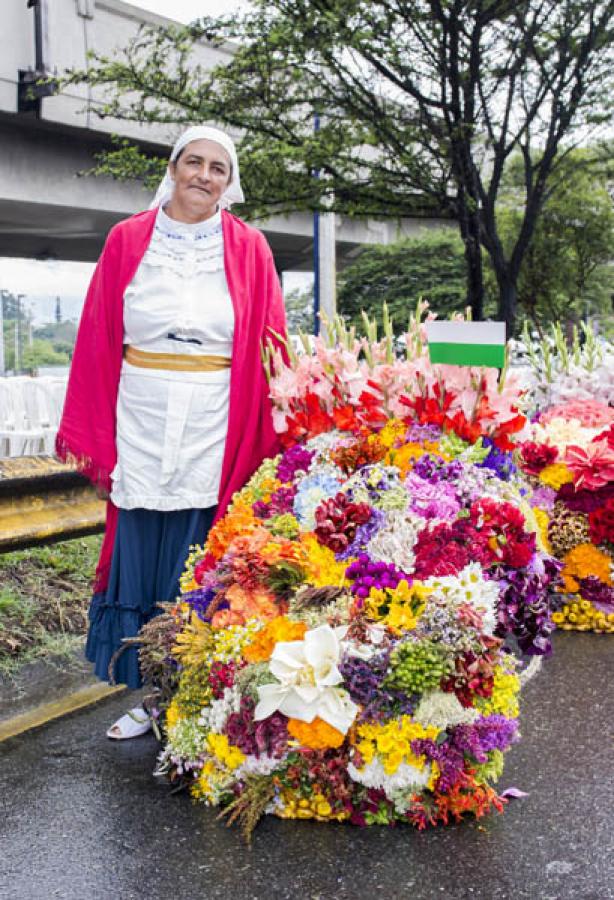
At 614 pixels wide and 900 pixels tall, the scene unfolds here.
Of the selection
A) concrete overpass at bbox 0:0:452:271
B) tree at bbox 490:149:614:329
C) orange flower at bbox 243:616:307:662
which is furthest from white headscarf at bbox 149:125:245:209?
tree at bbox 490:149:614:329

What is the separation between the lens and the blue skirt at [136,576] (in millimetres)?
3525

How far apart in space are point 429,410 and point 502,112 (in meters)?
8.47

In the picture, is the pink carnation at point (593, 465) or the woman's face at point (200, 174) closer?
the woman's face at point (200, 174)

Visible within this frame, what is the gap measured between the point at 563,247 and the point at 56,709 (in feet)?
72.6

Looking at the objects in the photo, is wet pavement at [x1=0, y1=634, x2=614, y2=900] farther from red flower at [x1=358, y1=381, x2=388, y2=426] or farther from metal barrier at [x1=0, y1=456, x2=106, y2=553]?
red flower at [x1=358, y1=381, x2=388, y2=426]

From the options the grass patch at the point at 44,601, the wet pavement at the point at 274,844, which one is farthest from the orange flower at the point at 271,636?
the grass patch at the point at 44,601

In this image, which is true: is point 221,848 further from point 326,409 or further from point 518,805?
point 326,409

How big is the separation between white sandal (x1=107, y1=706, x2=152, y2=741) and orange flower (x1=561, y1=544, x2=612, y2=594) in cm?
235

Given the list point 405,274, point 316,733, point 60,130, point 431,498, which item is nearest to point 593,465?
point 431,498

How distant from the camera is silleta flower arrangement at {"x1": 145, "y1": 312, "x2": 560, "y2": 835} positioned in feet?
8.93

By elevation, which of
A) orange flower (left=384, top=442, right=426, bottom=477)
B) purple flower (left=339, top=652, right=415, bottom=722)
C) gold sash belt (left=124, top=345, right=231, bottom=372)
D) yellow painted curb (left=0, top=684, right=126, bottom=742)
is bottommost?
yellow painted curb (left=0, top=684, right=126, bottom=742)

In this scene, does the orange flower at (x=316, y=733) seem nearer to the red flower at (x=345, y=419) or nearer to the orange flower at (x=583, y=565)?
the red flower at (x=345, y=419)

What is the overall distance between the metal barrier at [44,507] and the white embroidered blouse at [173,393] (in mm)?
750

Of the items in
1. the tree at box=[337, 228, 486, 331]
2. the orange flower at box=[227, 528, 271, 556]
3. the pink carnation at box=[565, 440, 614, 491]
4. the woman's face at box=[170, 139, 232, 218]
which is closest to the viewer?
the orange flower at box=[227, 528, 271, 556]
